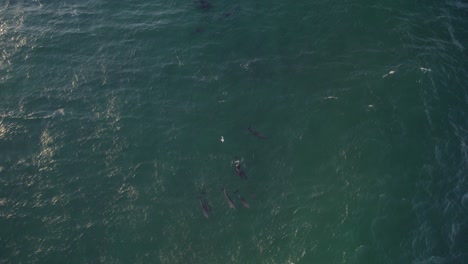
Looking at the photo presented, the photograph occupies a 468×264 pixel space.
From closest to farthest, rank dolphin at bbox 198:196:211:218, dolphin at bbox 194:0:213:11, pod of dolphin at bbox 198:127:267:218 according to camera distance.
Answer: dolphin at bbox 198:196:211:218
pod of dolphin at bbox 198:127:267:218
dolphin at bbox 194:0:213:11

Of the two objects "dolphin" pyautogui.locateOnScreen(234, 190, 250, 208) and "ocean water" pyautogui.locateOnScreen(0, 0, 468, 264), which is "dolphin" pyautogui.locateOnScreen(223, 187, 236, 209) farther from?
"dolphin" pyautogui.locateOnScreen(234, 190, 250, 208)

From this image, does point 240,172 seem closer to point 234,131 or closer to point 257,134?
point 257,134

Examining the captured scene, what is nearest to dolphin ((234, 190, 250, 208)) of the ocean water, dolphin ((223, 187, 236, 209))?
the ocean water

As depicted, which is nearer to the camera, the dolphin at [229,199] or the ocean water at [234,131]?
the ocean water at [234,131]

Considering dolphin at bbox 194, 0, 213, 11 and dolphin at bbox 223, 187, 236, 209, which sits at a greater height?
dolphin at bbox 194, 0, 213, 11

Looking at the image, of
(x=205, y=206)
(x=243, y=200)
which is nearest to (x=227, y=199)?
(x=243, y=200)

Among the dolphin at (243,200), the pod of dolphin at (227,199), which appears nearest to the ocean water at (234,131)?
the pod of dolphin at (227,199)

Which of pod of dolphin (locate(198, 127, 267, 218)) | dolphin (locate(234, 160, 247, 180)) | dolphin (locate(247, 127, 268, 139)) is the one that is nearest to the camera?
pod of dolphin (locate(198, 127, 267, 218))

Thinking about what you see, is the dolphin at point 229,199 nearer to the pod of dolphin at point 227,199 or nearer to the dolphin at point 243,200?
the pod of dolphin at point 227,199

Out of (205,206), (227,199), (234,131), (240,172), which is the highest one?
(234,131)
